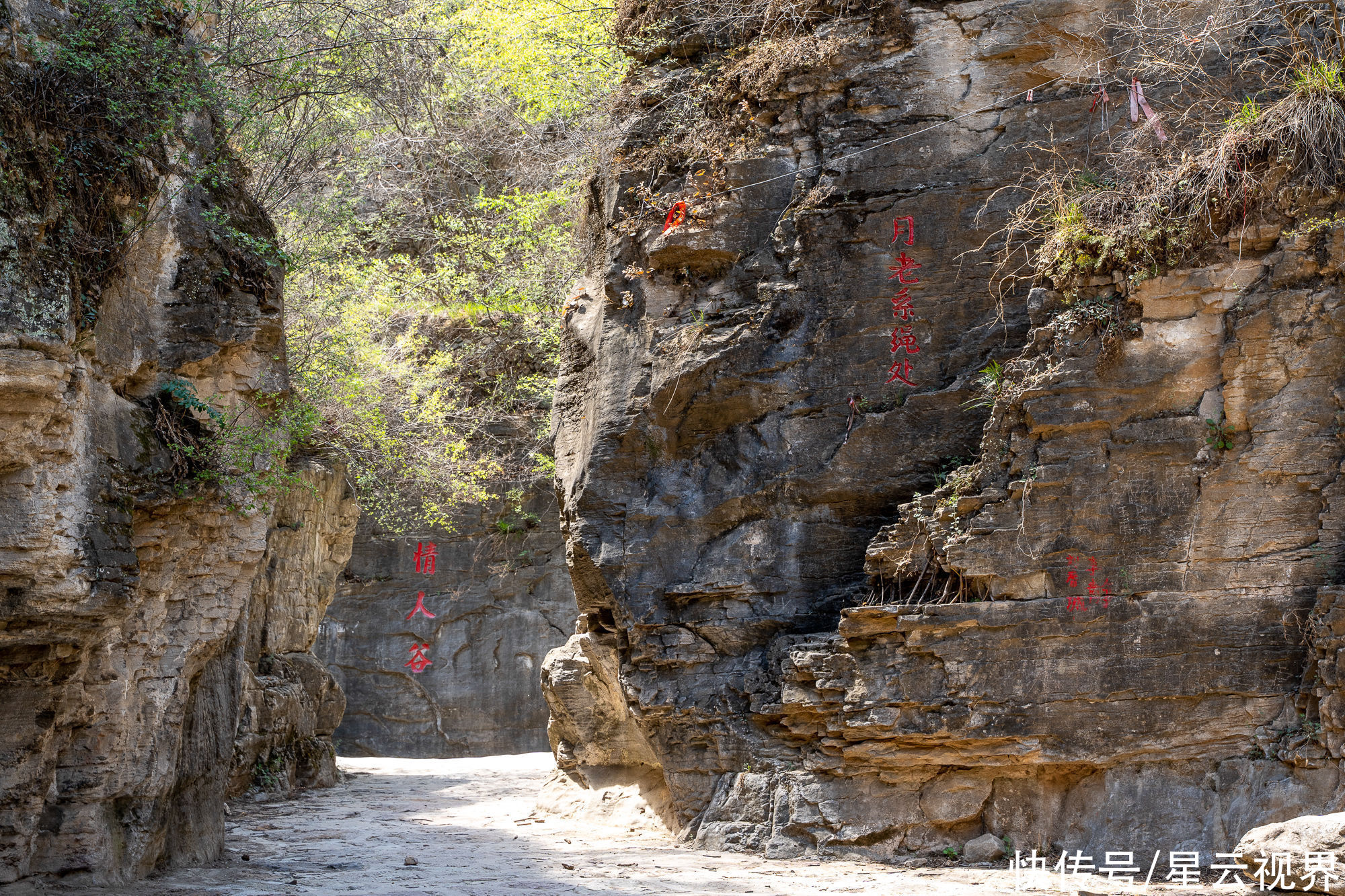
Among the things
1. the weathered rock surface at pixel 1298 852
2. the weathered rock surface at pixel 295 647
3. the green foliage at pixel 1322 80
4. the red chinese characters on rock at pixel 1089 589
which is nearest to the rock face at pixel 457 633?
the weathered rock surface at pixel 295 647

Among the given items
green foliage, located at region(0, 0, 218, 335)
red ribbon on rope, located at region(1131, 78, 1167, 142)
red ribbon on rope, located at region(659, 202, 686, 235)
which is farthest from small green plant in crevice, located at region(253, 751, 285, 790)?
red ribbon on rope, located at region(1131, 78, 1167, 142)

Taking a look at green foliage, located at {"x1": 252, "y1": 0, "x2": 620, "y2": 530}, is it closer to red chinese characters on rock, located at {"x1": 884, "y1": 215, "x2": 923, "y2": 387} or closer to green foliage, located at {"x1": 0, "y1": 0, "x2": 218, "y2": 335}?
green foliage, located at {"x1": 0, "y1": 0, "x2": 218, "y2": 335}

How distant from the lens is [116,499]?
639 cm

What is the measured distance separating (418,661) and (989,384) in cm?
1203

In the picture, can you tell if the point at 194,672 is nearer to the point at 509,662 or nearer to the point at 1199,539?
the point at 1199,539

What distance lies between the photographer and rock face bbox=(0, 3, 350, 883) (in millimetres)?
5816

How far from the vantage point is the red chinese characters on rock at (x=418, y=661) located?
17547 millimetres

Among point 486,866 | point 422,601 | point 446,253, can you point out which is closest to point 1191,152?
point 486,866

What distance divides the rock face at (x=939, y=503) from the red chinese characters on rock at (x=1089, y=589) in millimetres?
25

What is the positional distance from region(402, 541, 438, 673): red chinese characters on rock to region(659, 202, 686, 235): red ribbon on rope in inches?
387

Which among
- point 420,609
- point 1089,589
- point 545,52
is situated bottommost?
point 1089,589

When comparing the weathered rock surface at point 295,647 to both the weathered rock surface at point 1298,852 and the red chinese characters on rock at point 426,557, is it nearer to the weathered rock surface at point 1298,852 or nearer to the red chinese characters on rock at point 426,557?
the red chinese characters on rock at point 426,557

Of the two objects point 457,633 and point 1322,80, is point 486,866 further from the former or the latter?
point 457,633

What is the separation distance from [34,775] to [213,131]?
4548mm
